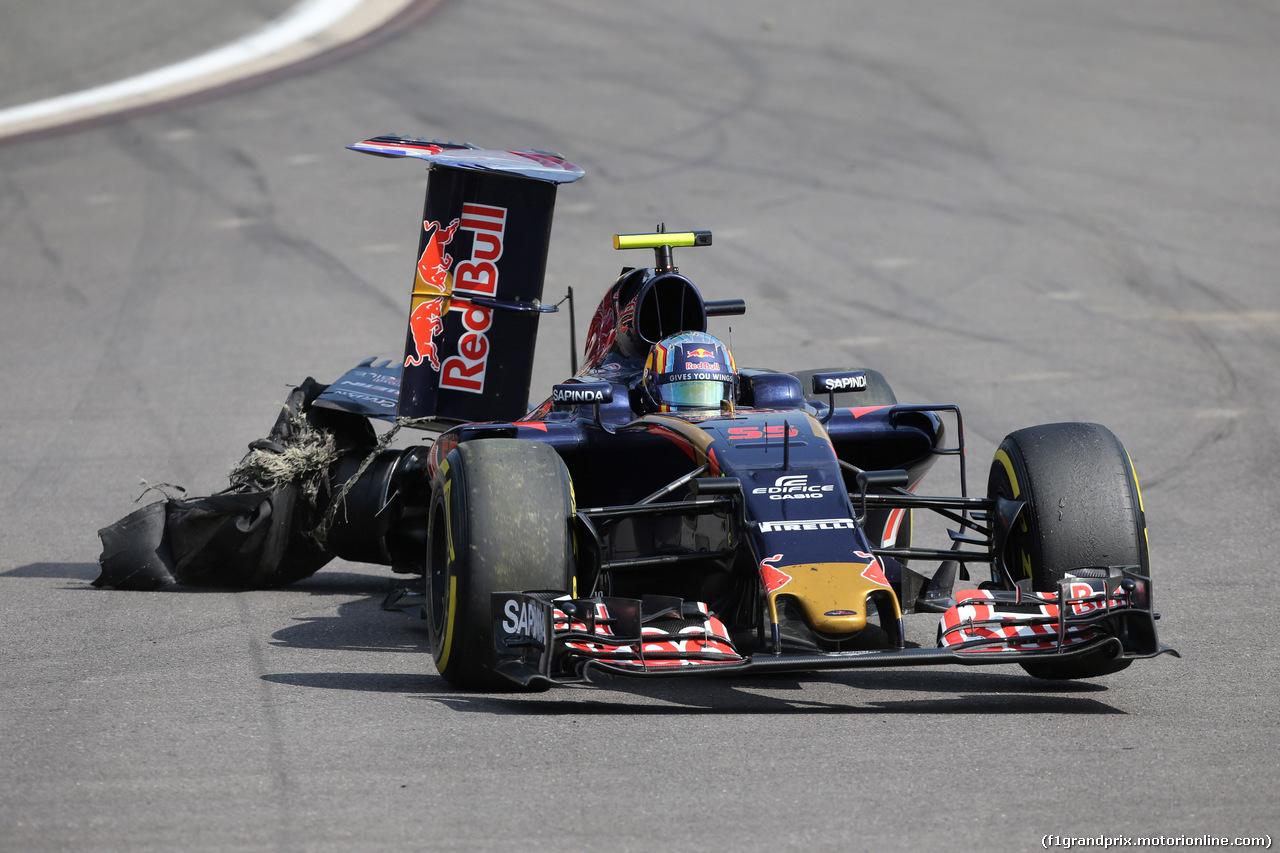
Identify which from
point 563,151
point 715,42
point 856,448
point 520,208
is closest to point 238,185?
point 563,151

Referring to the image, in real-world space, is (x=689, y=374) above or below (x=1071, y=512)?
above

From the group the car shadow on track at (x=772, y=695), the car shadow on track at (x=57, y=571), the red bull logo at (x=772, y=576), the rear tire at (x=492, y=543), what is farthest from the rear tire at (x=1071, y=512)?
the car shadow on track at (x=57, y=571)

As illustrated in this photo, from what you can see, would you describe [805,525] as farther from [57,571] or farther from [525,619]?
[57,571]

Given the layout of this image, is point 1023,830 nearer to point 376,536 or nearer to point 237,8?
point 376,536

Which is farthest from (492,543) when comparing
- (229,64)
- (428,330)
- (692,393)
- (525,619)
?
(229,64)

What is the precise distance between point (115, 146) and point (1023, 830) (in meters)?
20.5

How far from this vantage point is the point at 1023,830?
4988 mm

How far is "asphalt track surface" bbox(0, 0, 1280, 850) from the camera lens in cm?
538

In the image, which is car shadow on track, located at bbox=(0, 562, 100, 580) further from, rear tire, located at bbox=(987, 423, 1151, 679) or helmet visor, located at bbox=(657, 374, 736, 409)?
rear tire, located at bbox=(987, 423, 1151, 679)

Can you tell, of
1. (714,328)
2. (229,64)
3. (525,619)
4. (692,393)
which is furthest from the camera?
(229,64)

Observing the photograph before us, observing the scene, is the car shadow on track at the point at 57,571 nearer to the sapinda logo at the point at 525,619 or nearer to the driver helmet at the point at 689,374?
the driver helmet at the point at 689,374

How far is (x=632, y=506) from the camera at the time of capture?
7137mm

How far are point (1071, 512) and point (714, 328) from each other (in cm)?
1144

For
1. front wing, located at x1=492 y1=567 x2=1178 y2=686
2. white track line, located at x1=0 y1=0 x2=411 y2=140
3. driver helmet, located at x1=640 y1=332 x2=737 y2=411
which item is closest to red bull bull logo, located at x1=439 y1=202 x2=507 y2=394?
driver helmet, located at x1=640 y1=332 x2=737 y2=411
